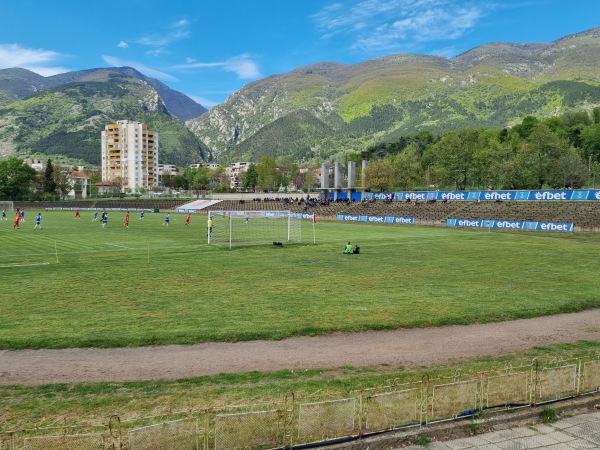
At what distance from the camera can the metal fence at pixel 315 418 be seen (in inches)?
257

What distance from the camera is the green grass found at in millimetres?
14516

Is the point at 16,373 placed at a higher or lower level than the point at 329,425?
lower

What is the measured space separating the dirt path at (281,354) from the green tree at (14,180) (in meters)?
142

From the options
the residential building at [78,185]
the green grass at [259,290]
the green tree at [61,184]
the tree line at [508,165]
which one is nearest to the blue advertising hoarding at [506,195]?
the tree line at [508,165]

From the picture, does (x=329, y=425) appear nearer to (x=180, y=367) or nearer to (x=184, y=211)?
(x=180, y=367)

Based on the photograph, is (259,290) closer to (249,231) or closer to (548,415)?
(548,415)

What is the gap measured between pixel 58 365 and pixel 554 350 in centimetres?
1340

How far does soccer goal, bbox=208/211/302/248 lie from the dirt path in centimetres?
2547

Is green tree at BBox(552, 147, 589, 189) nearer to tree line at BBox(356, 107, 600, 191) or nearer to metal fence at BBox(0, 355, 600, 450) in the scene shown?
tree line at BBox(356, 107, 600, 191)

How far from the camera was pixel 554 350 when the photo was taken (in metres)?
13.0

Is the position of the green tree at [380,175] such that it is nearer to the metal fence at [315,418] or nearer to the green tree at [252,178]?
the green tree at [252,178]

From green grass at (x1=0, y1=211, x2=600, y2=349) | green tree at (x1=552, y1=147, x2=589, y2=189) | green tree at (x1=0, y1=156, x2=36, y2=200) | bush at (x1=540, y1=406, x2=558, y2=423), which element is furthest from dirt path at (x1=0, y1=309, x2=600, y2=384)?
green tree at (x1=0, y1=156, x2=36, y2=200)

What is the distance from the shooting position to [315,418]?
727cm

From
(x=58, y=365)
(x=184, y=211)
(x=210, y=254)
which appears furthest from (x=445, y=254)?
(x=184, y=211)
